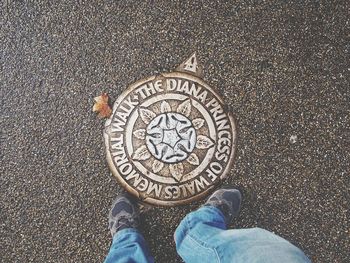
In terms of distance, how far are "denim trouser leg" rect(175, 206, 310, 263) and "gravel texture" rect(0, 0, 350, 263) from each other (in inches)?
9.5

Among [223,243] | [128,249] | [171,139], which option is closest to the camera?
[223,243]

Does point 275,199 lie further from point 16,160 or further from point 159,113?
point 16,160

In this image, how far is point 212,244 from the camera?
2.12m

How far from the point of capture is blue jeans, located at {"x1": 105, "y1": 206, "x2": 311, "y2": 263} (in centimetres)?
190

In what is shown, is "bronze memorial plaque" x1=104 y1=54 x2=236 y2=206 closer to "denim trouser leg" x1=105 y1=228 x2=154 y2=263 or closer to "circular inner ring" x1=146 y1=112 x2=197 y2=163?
"circular inner ring" x1=146 y1=112 x2=197 y2=163

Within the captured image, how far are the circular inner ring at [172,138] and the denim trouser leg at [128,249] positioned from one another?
0.48 m

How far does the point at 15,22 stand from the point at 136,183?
1275 millimetres

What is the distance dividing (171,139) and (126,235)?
620 mm

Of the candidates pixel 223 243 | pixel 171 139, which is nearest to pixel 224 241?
pixel 223 243

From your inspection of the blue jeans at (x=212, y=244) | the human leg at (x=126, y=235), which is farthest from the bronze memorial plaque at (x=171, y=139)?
the blue jeans at (x=212, y=244)

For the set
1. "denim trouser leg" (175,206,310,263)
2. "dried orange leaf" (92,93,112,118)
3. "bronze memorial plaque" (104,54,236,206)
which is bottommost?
"denim trouser leg" (175,206,310,263)

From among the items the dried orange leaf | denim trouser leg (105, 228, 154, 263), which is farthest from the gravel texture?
denim trouser leg (105, 228, 154, 263)

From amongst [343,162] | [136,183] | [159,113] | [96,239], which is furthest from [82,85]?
[343,162]

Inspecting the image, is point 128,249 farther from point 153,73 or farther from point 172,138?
point 153,73
